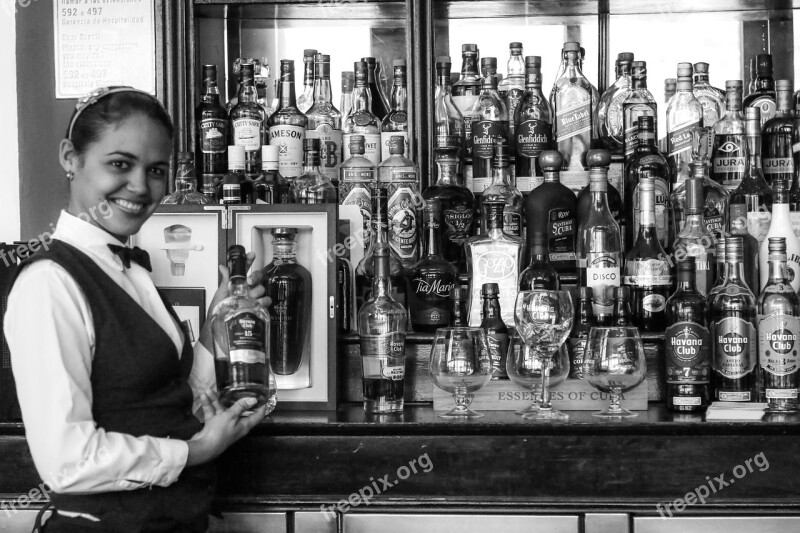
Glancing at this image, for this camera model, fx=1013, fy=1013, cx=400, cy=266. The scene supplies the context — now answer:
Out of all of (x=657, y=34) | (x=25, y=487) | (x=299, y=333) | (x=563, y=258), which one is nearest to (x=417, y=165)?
(x=563, y=258)

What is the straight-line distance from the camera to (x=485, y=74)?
2227 mm

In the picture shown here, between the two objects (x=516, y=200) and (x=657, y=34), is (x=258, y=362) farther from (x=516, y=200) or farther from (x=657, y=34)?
(x=657, y=34)

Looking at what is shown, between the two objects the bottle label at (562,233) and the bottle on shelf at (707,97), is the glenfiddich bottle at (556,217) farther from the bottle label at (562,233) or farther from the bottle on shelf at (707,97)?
the bottle on shelf at (707,97)

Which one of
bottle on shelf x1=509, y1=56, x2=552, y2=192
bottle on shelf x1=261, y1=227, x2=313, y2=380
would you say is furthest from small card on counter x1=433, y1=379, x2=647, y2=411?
bottle on shelf x1=509, y1=56, x2=552, y2=192

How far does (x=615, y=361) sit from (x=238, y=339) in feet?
2.04

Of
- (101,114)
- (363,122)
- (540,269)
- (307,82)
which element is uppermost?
(307,82)

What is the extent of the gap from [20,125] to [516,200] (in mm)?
1320

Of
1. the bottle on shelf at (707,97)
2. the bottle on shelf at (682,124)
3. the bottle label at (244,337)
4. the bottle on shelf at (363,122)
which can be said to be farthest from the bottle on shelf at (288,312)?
the bottle on shelf at (707,97)

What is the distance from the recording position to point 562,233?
2.03m

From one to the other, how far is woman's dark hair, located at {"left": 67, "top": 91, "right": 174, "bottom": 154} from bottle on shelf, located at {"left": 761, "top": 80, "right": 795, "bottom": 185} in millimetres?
1348

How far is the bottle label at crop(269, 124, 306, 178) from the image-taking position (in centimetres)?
216

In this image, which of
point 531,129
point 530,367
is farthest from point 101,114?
point 531,129

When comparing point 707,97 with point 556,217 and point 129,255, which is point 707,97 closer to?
point 556,217

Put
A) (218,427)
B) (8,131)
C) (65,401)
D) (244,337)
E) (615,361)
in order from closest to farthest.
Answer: (65,401)
(218,427)
(244,337)
(615,361)
(8,131)
